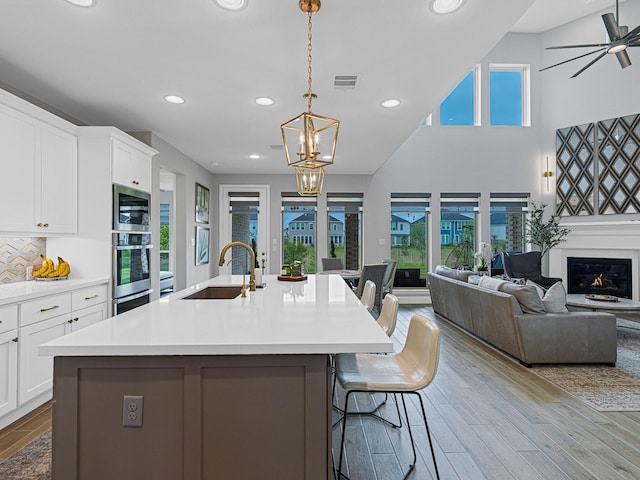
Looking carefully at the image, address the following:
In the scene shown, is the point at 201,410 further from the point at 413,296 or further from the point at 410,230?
the point at 410,230

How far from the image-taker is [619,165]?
244 inches

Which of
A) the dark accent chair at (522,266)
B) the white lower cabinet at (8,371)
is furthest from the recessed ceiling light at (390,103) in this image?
the dark accent chair at (522,266)

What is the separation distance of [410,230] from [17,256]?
6.29 meters

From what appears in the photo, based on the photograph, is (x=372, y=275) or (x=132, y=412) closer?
(x=132, y=412)

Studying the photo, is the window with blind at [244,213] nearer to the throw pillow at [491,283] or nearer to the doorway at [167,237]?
the doorway at [167,237]

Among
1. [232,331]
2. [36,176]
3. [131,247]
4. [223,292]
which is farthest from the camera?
[131,247]

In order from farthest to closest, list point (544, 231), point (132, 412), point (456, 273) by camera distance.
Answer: point (544, 231) → point (456, 273) → point (132, 412)

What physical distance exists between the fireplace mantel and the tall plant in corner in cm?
14

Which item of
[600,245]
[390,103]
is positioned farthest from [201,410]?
[600,245]

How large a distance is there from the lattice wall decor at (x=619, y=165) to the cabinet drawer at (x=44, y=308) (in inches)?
306

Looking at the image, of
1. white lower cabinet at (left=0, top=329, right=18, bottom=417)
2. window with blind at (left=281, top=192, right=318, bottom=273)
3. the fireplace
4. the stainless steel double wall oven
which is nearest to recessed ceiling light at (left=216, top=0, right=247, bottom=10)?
the stainless steel double wall oven

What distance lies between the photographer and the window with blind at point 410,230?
757cm

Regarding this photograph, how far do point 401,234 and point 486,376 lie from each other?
14.7 ft

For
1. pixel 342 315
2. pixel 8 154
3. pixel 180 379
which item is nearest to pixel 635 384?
pixel 342 315
